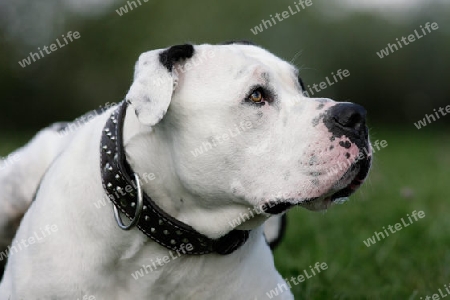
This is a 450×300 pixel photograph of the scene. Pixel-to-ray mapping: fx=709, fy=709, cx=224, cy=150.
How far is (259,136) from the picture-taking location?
119 inches

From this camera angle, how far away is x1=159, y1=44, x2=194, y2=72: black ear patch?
306 cm

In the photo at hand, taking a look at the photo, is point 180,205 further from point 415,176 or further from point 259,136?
point 415,176

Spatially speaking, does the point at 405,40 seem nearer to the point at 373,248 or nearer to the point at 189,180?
the point at 373,248

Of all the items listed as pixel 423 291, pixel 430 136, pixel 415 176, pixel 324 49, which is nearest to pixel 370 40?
pixel 324 49

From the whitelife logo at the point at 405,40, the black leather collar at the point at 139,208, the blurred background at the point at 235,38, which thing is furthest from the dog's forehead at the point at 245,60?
the whitelife logo at the point at 405,40

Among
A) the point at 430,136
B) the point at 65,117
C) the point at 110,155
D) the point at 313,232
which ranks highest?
the point at 65,117

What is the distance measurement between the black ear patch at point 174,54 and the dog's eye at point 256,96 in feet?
1.14

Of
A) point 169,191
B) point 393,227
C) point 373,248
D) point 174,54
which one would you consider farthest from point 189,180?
point 393,227

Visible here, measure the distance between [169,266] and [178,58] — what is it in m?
0.94

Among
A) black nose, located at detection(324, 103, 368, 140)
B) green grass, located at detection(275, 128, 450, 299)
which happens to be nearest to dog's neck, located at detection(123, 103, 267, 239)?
black nose, located at detection(324, 103, 368, 140)

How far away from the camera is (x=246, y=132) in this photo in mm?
3008

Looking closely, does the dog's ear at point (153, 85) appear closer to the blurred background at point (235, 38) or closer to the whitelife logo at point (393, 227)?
the whitelife logo at point (393, 227)

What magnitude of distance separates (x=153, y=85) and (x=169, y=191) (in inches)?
18.9

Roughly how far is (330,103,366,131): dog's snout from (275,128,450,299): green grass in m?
0.50
